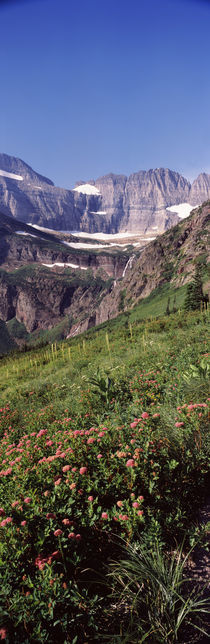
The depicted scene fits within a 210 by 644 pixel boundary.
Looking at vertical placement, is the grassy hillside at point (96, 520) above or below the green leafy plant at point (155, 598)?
above

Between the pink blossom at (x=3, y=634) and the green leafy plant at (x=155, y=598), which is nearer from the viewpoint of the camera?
the pink blossom at (x=3, y=634)

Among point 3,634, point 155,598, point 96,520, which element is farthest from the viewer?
point 96,520

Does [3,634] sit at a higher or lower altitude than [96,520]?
higher

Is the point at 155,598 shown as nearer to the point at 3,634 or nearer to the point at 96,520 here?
the point at 96,520

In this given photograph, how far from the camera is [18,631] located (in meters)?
1.95

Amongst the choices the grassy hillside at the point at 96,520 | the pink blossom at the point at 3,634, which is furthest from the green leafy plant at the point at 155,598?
the pink blossom at the point at 3,634

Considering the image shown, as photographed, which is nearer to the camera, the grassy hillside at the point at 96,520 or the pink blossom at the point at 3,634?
the pink blossom at the point at 3,634

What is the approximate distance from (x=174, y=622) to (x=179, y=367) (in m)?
6.12

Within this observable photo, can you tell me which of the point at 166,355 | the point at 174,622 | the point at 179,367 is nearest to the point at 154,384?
the point at 179,367

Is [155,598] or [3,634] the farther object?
[155,598]

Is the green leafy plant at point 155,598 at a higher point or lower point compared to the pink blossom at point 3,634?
lower

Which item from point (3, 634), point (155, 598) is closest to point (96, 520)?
point (155, 598)

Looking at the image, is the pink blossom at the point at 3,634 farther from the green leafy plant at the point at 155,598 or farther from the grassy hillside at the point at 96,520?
the green leafy plant at the point at 155,598

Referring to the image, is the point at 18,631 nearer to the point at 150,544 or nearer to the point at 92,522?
the point at 92,522
